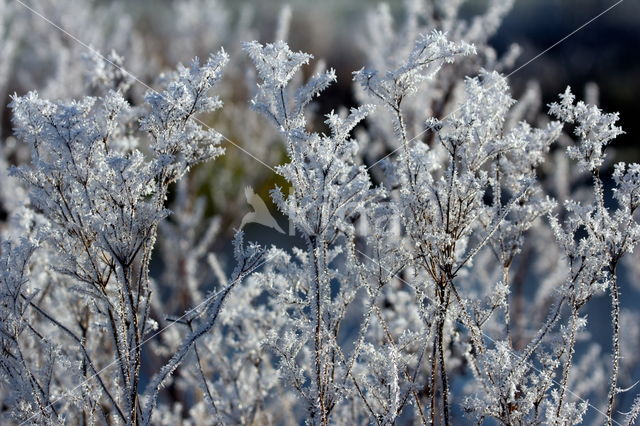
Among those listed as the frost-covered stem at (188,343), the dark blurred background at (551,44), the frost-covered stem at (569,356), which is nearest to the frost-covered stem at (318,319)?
the frost-covered stem at (188,343)

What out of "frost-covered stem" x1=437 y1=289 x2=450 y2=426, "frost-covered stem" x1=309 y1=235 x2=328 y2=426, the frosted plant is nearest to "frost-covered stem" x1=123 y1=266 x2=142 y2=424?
the frosted plant

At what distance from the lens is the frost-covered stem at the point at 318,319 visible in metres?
1.26

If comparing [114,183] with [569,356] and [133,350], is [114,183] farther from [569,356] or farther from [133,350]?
[569,356]

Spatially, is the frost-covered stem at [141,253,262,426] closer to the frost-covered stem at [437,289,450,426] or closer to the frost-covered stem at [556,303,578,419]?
the frost-covered stem at [437,289,450,426]

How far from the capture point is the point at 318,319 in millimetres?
1287

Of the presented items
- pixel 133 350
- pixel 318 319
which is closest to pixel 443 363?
pixel 318 319

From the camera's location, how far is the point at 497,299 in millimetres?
1481

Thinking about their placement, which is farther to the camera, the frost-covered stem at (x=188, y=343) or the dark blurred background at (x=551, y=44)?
the dark blurred background at (x=551, y=44)

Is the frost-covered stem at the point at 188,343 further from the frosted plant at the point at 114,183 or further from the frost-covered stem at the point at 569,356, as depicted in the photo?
the frost-covered stem at the point at 569,356

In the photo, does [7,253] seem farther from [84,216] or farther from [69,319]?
[69,319]

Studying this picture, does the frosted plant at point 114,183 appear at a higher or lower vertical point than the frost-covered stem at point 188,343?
higher

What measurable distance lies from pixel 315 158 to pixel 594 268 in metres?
0.66

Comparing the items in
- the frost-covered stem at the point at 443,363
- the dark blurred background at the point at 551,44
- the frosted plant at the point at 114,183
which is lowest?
the frost-covered stem at the point at 443,363

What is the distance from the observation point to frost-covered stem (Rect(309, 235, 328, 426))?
1263mm
